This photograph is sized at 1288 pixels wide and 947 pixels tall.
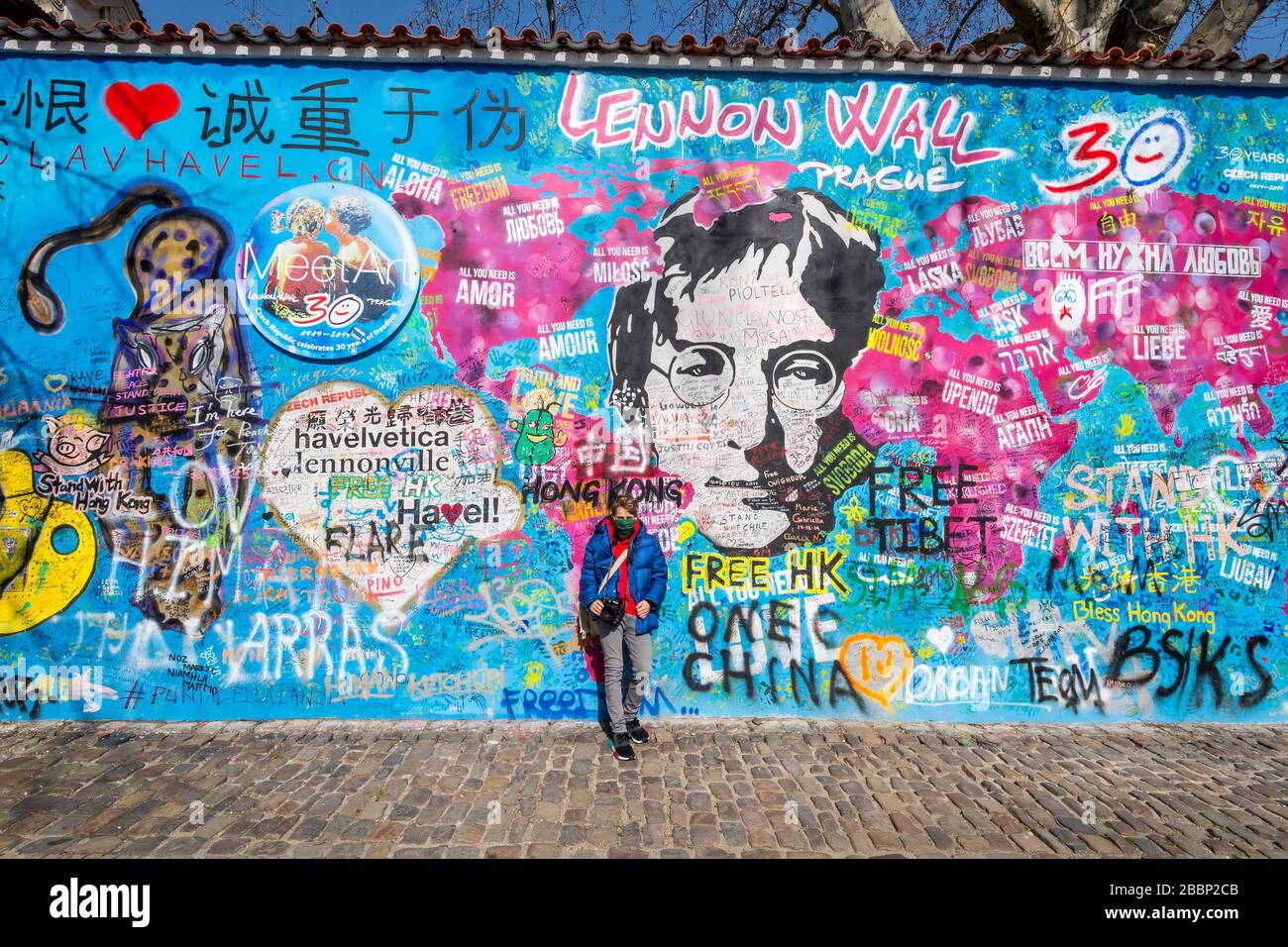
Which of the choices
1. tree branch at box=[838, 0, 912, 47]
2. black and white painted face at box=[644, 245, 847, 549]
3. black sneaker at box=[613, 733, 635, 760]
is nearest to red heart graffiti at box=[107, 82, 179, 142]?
black and white painted face at box=[644, 245, 847, 549]

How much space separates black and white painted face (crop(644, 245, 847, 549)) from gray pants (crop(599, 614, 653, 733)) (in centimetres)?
106

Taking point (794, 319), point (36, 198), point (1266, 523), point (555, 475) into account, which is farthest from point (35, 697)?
point (1266, 523)

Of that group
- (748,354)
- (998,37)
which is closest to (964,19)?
(998,37)

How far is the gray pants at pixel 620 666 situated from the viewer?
4.92 m

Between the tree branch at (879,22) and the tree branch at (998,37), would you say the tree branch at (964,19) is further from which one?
the tree branch at (879,22)

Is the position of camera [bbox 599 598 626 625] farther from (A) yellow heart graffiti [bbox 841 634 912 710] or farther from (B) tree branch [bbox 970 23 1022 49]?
(B) tree branch [bbox 970 23 1022 49]

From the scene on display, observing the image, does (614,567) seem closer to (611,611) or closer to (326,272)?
(611,611)

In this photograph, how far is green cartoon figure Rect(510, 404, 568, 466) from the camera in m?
5.48

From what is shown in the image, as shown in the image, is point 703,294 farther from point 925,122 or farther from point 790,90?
point 925,122

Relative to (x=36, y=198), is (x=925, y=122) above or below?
above

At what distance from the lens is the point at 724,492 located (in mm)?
5469
